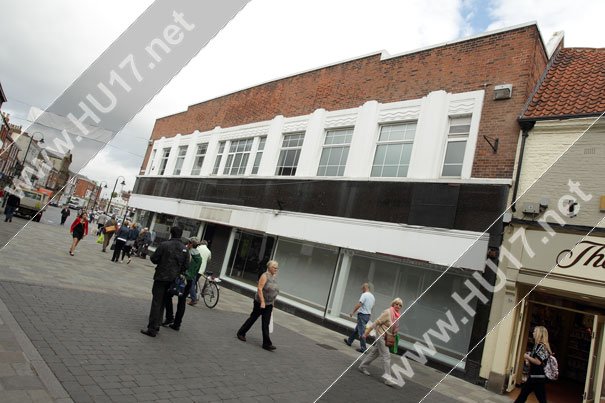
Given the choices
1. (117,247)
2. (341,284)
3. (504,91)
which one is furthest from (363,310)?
(117,247)

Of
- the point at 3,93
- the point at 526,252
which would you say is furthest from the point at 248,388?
the point at 3,93

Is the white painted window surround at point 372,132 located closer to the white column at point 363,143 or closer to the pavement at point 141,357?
the white column at point 363,143


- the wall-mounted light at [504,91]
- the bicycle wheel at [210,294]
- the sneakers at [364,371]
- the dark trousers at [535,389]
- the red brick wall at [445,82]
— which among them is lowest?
the sneakers at [364,371]

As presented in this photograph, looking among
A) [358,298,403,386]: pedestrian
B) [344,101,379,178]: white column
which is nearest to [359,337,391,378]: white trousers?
[358,298,403,386]: pedestrian

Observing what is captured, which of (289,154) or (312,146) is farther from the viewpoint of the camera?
(289,154)

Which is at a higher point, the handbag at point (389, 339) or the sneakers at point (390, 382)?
the handbag at point (389, 339)

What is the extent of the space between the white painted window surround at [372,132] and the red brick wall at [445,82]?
0.28 meters

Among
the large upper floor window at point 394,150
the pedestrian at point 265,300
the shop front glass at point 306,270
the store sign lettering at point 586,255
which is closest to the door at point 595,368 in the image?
the store sign lettering at point 586,255

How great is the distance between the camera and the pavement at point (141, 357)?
420cm

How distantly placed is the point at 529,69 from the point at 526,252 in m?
4.89

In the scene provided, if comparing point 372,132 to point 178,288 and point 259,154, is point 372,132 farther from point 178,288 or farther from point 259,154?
point 178,288

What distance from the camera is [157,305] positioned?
6.48m

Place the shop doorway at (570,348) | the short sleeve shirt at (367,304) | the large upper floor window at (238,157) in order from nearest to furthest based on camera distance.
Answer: the shop doorway at (570,348) → the short sleeve shirt at (367,304) → the large upper floor window at (238,157)

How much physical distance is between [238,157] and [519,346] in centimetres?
1357
